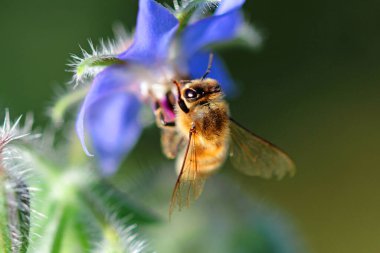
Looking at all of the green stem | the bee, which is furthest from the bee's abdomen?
the green stem

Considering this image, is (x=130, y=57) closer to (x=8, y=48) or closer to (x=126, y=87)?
(x=126, y=87)

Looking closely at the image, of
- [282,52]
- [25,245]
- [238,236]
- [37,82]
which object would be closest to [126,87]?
[238,236]

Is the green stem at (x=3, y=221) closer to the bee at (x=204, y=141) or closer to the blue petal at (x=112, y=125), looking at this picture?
the bee at (x=204, y=141)

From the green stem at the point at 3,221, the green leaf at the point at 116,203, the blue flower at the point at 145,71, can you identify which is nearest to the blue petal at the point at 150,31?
the blue flower at the point at 145,71

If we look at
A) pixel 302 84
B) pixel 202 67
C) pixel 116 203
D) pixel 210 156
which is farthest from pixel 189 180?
pixel 302 84

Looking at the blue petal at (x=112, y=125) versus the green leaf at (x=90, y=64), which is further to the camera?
the blue petal at (x=112, y=125)

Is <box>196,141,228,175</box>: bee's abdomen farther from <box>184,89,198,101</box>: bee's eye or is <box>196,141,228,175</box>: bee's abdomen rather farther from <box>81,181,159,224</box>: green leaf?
<box>81,181,159,224</box>: green leaf

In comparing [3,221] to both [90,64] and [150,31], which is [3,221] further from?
[150,31]
